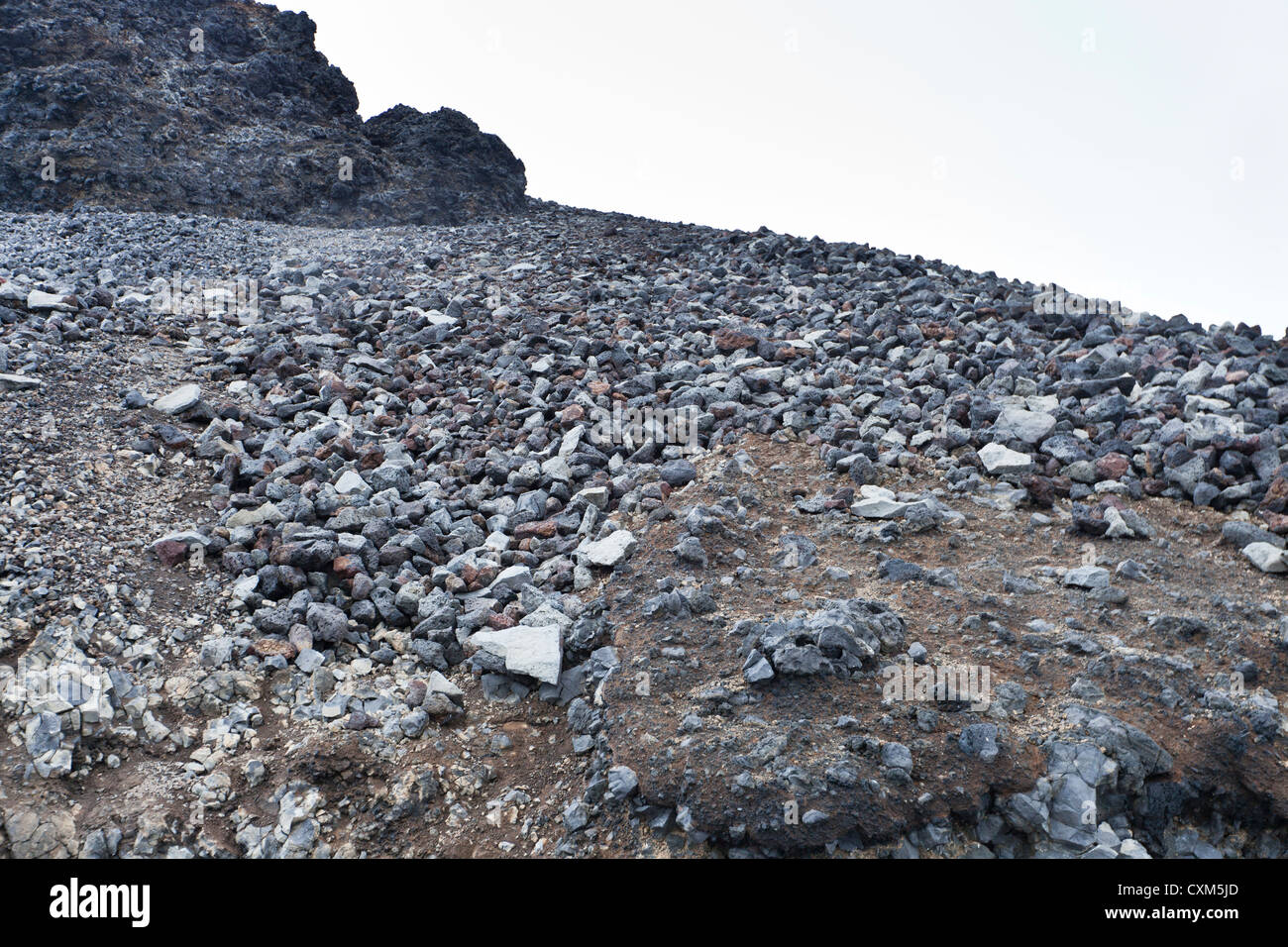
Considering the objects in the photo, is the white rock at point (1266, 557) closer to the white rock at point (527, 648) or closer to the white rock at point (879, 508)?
the white rock at point (879, 508)

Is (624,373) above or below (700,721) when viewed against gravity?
above

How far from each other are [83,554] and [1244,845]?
5996 mm

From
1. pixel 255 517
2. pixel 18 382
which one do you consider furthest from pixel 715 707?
pixel 18 382

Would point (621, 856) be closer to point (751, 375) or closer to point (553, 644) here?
point (553, 644)

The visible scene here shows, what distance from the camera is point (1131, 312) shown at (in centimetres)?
951

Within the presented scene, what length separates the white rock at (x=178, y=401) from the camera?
6922 mm

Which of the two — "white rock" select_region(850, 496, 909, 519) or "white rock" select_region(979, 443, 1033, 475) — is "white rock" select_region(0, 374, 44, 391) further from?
"white rock" select_region(979, 443, 1033, 475)

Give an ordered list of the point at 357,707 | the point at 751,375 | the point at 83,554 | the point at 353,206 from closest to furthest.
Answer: the point at 357,707
the point at 83,554
the point at 751,375
the point at 353,206

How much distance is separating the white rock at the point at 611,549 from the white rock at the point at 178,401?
12.6 ft

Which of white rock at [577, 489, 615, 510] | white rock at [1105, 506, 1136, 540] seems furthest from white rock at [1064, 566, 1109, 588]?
white rock at [577, 489, 615, 510]

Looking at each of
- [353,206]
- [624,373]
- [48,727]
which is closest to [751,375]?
[624,373]

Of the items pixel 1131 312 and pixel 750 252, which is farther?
pixel 750 252

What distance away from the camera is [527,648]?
448 cm

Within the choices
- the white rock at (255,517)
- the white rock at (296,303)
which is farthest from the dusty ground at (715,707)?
the white rock at (296,303)
